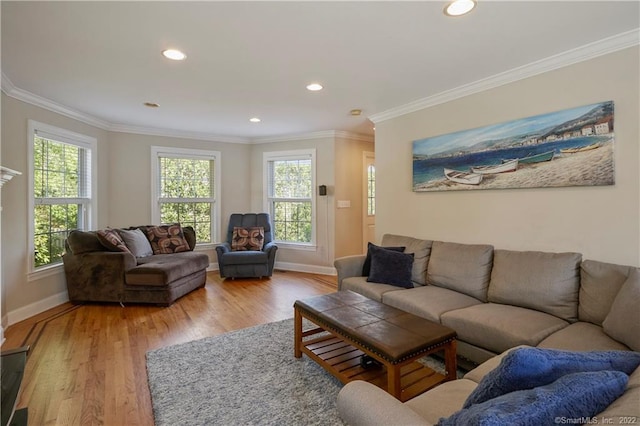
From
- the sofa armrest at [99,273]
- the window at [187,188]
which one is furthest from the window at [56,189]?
the window at [187,188]

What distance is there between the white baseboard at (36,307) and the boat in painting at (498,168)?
4863mm

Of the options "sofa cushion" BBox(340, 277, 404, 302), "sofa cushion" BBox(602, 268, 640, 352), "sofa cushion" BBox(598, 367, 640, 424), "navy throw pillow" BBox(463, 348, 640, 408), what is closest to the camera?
"sofa cushion" BBox(598, 367, 640, 424)

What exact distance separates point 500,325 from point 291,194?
167 inches

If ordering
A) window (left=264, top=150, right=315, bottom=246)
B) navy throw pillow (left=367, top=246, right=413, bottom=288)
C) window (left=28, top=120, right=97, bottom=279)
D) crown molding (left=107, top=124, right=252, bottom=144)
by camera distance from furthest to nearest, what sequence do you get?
window (left=264, top=150, right=315, bottom=246), crown molding (left=107, top=124, right=252, bottom=144), window (left=28, top=120, right=97, bottom=279), navy throw pillow (left=367, top=246, right=413, bottom=288)

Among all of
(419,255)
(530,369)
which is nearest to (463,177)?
(419,255)

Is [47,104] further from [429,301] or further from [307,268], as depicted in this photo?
[429,301]

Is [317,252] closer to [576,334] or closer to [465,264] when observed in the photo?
[465,264]

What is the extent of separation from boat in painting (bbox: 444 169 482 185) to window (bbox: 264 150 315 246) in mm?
2629

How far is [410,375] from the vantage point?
2137 mm

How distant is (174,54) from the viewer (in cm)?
243

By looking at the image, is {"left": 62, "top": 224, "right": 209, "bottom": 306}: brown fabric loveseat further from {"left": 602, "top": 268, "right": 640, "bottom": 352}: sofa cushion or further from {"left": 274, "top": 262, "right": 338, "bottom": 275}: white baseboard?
{"left": 602, "top": 268, "right": 640, "bottom": 352}: sofa cushion

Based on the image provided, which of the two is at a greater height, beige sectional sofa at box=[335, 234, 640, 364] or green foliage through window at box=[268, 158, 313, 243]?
green foliage through window at box=[268, 158, 313, 243]

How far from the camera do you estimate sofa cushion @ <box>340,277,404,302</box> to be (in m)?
2.82

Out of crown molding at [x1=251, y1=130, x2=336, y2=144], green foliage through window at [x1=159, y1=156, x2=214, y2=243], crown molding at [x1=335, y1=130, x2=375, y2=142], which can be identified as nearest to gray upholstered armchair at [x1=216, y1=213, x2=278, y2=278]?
green foliage through window at [x1=159, y1=156, x2=214, y2=243]
